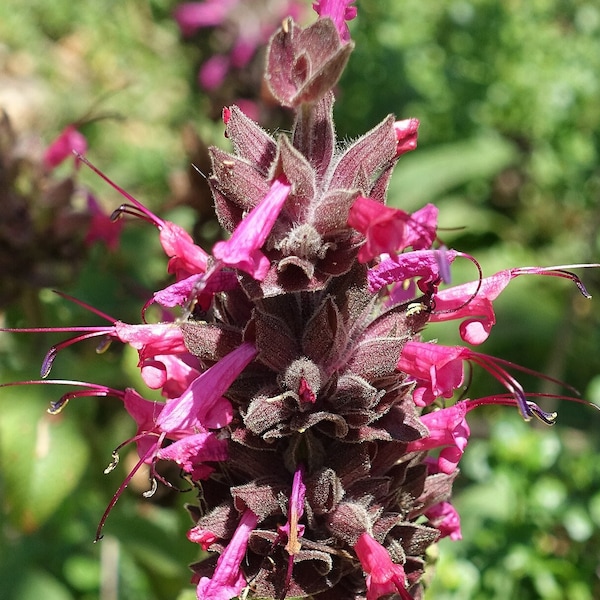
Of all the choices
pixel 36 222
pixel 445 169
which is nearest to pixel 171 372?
pixel 36 222

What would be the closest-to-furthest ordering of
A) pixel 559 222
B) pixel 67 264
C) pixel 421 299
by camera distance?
pixel 421 299
pixel 67 264
pixel 559 222

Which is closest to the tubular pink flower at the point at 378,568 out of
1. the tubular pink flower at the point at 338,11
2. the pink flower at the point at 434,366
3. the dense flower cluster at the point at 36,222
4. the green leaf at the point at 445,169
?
the pink flower at the point at 434,366

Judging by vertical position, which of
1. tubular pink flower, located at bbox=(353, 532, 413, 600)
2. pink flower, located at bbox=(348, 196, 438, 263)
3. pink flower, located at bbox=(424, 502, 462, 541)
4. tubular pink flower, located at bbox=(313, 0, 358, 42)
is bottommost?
pink flower, located at bbox=(424, 502, 462, 541)

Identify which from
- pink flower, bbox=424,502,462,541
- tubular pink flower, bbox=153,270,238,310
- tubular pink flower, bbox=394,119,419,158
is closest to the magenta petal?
tubular pink flower, bbox=153,270,238,310

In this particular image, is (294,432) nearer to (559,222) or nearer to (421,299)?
(421,299)

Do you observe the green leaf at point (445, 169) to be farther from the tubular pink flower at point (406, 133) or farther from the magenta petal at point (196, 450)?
the magenta petal at point (196, 450)

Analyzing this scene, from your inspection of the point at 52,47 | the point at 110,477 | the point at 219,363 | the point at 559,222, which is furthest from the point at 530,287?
the point at 52,47

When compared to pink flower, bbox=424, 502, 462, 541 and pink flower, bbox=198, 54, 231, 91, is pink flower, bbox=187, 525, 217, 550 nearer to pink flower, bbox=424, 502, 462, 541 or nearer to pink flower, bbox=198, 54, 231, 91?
pink flower, bbox=424, 502, 462, 541

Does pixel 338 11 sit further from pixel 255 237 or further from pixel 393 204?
pixel 393 204
